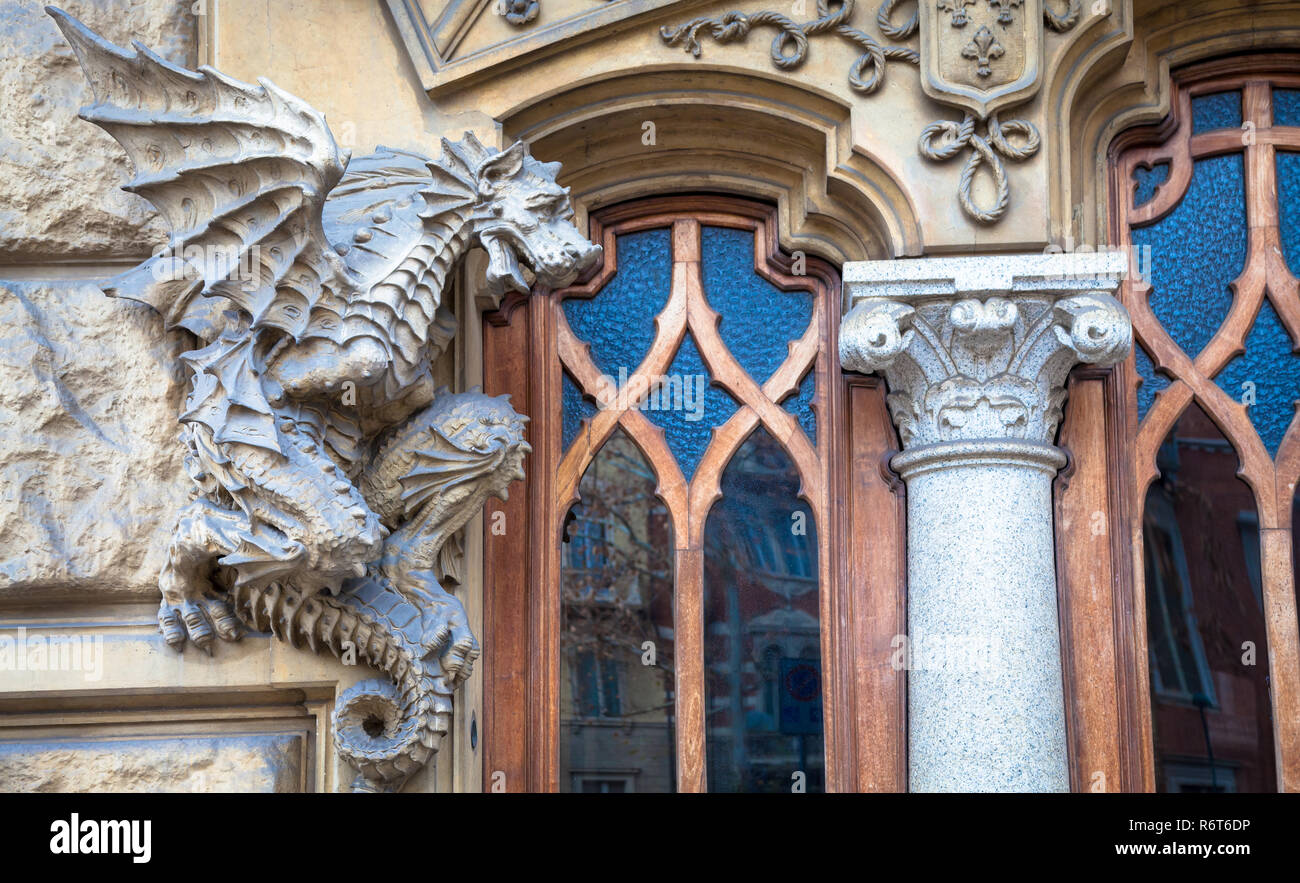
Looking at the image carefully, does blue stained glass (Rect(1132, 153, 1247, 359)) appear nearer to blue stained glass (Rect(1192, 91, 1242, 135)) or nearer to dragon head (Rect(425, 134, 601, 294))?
blue stained glass (Rect(1192, 91, 1242, 135))

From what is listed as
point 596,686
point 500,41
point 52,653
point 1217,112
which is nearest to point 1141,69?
point 1217,112

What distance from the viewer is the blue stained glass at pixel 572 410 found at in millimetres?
4992

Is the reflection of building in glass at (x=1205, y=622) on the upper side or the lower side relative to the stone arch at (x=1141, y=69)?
lower

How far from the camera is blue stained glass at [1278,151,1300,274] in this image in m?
4.98

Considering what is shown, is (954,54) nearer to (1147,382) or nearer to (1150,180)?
(1150,180)

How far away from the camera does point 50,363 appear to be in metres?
4.51

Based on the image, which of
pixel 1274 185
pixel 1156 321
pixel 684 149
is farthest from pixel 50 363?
pixel 1274 185

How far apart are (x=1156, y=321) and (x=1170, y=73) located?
2.26ft

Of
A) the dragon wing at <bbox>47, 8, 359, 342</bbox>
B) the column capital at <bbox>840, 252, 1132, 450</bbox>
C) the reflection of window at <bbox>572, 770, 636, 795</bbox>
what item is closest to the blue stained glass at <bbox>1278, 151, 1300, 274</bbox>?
the column capital at <bbox>840, 252, 1132, 450</bbox>

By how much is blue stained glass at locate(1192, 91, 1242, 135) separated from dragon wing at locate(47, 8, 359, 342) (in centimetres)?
236

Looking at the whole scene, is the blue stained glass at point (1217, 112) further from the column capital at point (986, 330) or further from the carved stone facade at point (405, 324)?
the column capital at point (986, 330)

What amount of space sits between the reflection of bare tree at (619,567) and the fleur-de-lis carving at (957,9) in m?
1.36
